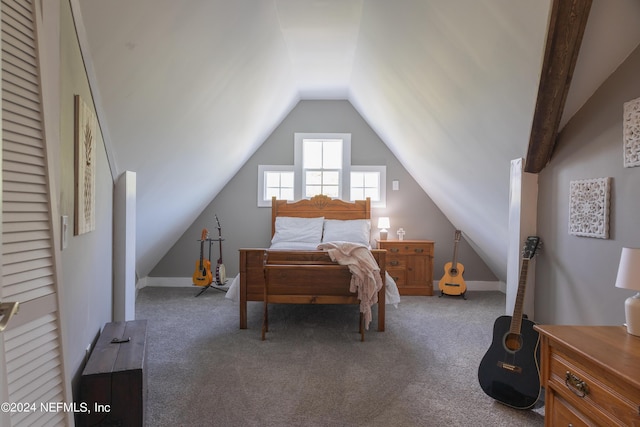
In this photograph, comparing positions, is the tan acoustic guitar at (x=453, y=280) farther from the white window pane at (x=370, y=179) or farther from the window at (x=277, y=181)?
the window at (x=277, y=181)

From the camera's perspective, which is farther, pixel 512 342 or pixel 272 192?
pixel 272 192

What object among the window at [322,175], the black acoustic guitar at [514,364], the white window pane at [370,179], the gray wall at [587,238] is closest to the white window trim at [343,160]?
the window at [322,175]

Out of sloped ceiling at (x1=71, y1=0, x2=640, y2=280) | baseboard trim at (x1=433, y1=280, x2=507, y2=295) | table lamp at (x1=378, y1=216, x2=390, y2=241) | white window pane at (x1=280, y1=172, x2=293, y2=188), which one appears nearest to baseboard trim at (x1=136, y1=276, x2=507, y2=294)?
baseboard trim at (x1=433, y1=280, x2=507, y2=295)

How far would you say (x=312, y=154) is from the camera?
618cm

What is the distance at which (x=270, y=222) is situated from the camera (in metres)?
6.06

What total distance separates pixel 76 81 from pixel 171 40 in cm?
67

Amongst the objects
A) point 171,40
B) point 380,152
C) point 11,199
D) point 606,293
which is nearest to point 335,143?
point 380,152

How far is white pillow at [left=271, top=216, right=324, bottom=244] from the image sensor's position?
5.39 meters

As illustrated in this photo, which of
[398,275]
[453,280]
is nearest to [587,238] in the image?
[453,280]

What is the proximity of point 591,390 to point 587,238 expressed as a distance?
120cm

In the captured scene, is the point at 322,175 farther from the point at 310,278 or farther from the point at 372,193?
the point at 310,278

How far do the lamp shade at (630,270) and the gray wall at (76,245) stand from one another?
6.61ft

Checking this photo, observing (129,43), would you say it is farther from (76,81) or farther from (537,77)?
(537,77)

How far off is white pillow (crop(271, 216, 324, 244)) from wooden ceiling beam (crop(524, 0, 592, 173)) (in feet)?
10.4
